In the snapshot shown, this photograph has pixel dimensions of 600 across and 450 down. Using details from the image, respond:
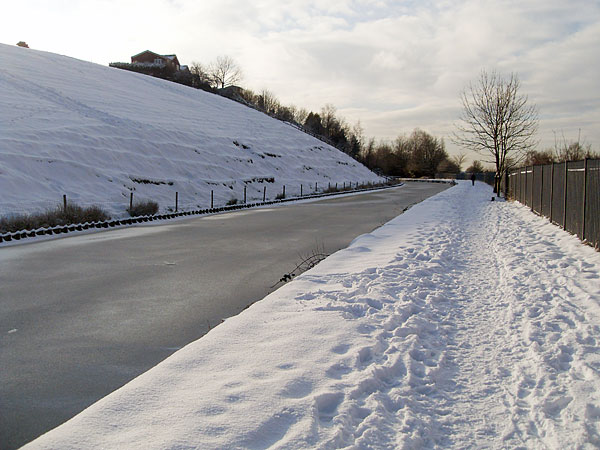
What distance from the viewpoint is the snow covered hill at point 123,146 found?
25984 mm

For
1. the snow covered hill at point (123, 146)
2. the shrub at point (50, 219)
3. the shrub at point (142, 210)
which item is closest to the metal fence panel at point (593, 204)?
the shrub at point (50, 219)

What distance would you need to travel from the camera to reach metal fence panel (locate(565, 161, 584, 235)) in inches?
468

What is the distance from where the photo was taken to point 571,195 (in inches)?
509

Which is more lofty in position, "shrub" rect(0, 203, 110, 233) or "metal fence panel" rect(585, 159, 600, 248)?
"metal fence panel" rect(585, 159, 600, 248)

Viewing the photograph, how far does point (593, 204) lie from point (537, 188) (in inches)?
360

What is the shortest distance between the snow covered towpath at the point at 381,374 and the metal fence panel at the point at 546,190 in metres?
9.14

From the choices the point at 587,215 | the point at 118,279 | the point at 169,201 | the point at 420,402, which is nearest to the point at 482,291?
the point at 420,402

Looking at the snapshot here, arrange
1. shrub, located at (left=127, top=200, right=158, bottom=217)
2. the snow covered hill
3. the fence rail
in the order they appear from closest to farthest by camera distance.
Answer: the fence rail, shrub, located at (left=127, top=200, right=158, bottom=217), the snow covered hill

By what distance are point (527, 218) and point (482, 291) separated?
12047 mm

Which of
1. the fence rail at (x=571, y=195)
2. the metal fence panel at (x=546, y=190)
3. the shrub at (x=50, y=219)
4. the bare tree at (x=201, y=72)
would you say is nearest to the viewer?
the fence rail at (x=571, y=195)

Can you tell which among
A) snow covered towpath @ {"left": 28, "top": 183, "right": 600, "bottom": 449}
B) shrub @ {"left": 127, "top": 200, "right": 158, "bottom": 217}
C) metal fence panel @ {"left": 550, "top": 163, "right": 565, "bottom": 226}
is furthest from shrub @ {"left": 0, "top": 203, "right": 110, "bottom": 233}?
metal fence panel @ {"left": 550, "top": 163, "right": 565, "bottom": 226}

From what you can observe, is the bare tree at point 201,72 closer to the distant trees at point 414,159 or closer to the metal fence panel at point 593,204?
the distant trees at point 414,159

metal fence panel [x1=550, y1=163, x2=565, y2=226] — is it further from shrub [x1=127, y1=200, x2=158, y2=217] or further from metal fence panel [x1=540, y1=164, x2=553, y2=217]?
shrub [x1=127, y1=200, x2=158, y2=217]

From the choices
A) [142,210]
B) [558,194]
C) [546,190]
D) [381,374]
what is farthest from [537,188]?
[381,374]
